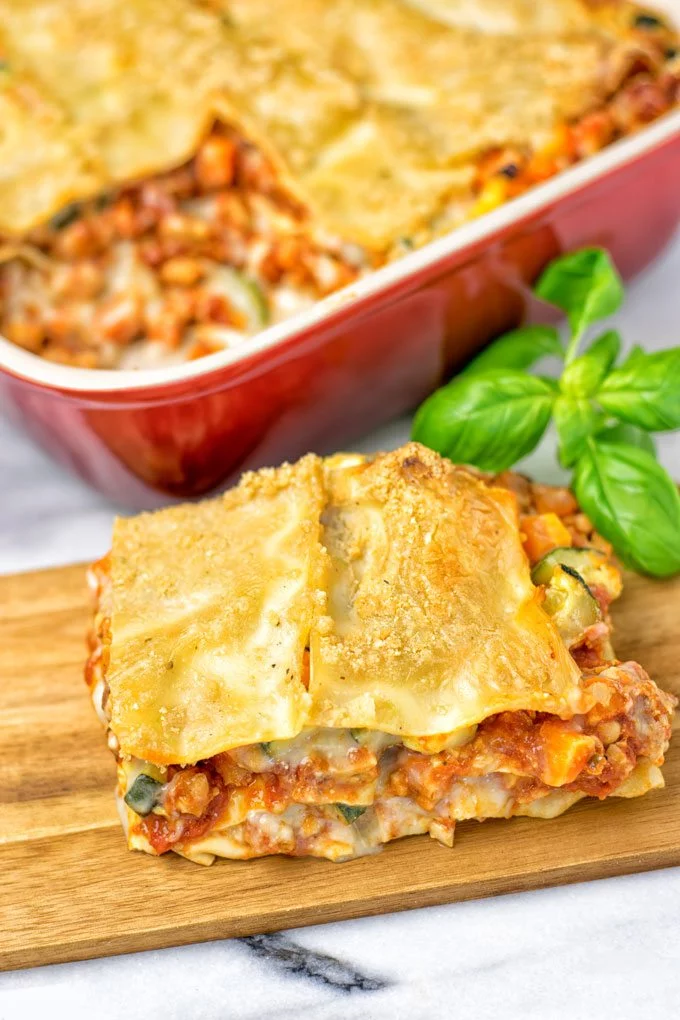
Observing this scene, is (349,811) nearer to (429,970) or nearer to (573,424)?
(429,970)

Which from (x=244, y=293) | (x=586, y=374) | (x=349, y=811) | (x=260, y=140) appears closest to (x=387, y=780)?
(x=349, y=811)

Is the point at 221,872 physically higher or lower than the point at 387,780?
lower

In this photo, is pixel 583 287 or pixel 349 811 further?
pixel 583 287

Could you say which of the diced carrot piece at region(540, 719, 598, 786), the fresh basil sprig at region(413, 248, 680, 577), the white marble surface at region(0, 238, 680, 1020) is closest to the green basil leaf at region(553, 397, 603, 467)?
the fresh basil sprig at region(413, 248, 680, 577)

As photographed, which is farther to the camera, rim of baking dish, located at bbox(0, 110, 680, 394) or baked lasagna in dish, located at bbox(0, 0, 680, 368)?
baked lasagna in dish, located at bbox(0, 0, 680, 368)

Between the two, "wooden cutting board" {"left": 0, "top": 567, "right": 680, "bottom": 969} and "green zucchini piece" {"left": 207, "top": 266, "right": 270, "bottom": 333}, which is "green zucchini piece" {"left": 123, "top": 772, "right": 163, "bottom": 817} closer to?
"wooden cutting board" {"left": 0, "top": 567, "right": 680, "bottom": 969}

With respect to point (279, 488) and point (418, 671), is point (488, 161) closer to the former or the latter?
point (279, 488)

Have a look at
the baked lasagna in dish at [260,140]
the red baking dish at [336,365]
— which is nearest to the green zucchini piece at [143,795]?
the red baking dish at [336,365]
